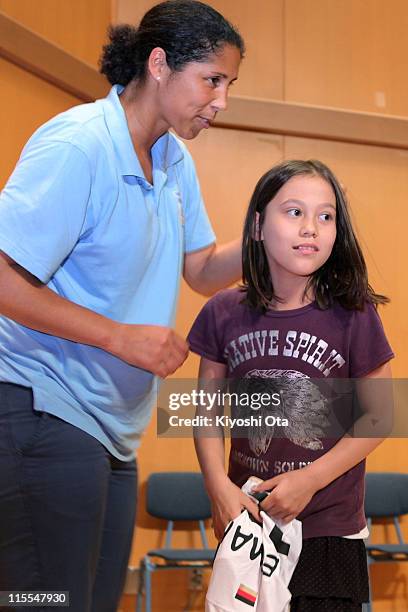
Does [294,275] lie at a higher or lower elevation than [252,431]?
higher

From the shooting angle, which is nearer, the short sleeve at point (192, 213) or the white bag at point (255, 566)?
the white bag at point (255, 566)

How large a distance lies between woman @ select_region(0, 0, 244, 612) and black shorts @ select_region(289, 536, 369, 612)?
0.40 m

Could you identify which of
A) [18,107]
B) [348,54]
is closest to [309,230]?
[18,107]

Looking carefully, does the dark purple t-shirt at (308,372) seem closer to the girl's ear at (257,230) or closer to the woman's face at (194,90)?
the girl's ear at (257,230)

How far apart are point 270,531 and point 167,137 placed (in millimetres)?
956

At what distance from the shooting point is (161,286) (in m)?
1.66

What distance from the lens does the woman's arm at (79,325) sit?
4.70 ft

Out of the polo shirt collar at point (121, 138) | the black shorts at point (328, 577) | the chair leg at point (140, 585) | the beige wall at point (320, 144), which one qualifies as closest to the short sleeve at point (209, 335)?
the polo shirt collar at point (121, 138)

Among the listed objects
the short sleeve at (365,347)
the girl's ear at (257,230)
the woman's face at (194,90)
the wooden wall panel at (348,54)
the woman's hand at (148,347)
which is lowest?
the woman's hand at (148,347)

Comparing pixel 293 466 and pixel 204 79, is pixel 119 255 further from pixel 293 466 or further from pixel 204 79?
pixel 293 466

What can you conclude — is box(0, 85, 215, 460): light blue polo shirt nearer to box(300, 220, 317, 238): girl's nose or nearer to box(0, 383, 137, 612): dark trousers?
box(0, 383, 137, 612): dark trousers

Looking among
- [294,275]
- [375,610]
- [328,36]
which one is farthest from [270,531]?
[328,36]

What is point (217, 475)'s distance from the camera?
6.02ft

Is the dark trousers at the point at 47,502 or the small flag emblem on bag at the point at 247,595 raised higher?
the dark trousers at the point at 47,502
